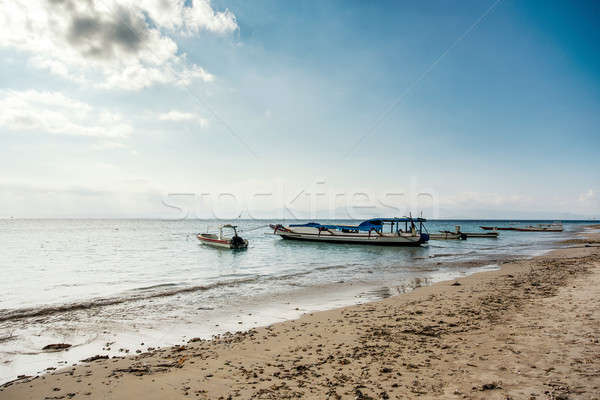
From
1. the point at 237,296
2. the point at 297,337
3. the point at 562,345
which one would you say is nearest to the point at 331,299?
the point at 237,296

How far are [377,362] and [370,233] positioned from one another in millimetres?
40940

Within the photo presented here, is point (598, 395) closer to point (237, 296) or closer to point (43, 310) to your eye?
point (237, 296)

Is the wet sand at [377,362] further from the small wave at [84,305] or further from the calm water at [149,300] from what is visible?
the small wave at [84,305]

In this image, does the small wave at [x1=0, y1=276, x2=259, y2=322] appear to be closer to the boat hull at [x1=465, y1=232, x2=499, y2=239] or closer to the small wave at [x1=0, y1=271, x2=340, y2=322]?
the small wave at [x1=0, y1=271, x2=340, y2=322]

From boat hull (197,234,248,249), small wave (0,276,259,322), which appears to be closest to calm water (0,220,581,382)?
small wave (0,276,259,322)

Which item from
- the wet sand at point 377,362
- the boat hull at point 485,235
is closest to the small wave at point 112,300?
the wet sand at point 377,362

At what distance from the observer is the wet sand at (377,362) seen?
204 inches

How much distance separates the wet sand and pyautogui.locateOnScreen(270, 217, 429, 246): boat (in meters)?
34.9

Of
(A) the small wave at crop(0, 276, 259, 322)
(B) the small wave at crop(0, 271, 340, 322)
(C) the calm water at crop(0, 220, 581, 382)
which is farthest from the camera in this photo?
(B) the small wave at crop(0, 271, 340, 322)

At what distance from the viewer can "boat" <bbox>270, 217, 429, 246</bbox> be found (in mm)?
44094

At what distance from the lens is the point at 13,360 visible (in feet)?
25.4

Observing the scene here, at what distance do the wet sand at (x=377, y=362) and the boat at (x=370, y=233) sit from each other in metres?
34.9

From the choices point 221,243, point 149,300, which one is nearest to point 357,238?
point 221,243

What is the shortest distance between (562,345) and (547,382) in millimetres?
2034
